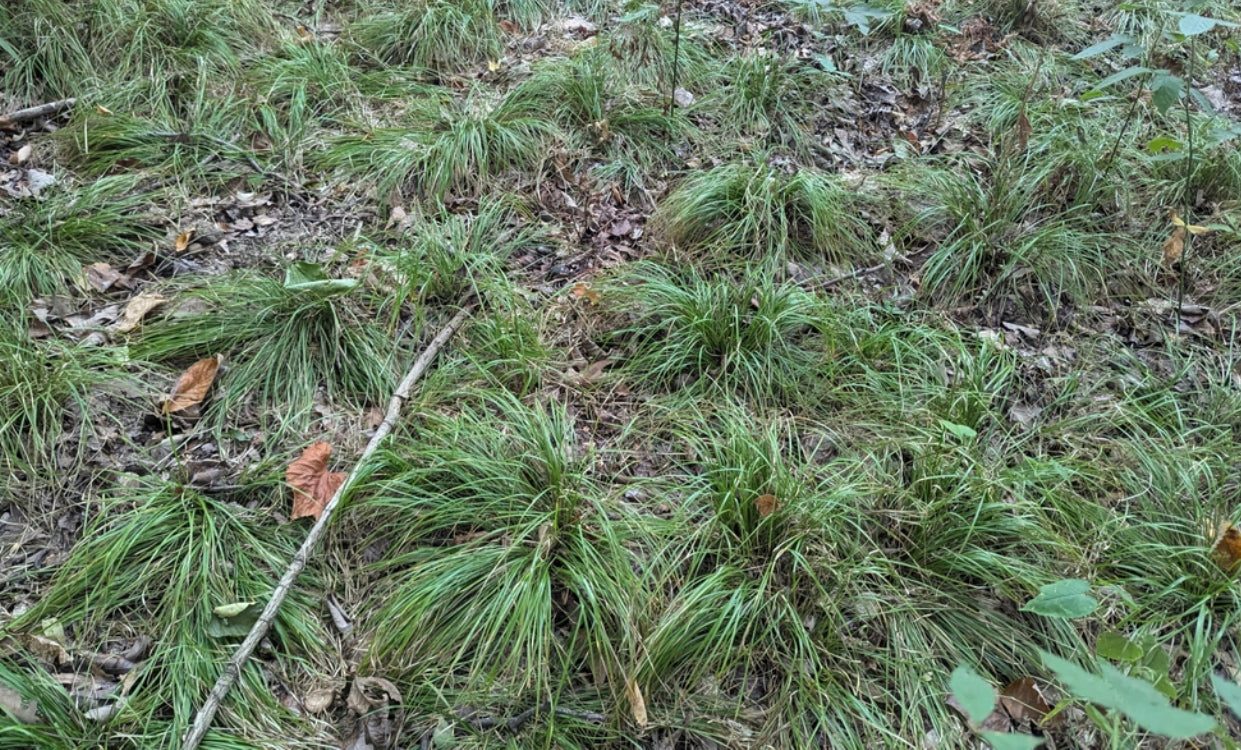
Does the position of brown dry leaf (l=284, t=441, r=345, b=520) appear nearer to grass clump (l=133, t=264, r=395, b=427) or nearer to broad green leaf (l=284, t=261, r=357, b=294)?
grass clump (l=133, t=264, r=395, b=427)

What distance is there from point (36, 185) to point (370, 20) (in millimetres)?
2071

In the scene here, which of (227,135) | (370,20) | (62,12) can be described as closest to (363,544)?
(227,135)

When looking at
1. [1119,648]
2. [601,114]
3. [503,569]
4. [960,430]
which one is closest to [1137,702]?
[1119,648]

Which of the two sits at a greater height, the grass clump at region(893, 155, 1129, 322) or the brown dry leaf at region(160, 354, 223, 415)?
the brown dry leaf at region(160, 354, 223, 415)

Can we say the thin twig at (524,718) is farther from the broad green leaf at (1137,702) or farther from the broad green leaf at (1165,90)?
the broad green leaf at (1165,90)

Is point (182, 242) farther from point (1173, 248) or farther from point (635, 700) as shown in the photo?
point (1173, 248)

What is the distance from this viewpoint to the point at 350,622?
2.22m

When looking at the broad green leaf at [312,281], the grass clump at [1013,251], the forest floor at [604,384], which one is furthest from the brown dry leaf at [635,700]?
the grass clump at [1013,251]

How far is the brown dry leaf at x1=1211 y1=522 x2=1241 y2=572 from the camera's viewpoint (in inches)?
84.4

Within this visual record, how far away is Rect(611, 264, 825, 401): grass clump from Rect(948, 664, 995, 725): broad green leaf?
1.66 meters

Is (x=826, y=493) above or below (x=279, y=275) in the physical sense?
below

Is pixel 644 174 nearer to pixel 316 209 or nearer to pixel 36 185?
pixel 316 209

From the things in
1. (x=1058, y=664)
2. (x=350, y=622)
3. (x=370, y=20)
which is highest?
(x=370, y=20)

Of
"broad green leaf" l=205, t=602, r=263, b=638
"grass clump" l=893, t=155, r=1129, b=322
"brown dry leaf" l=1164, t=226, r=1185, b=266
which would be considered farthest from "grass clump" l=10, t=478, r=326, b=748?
"brown dry leaf" l=1164, t=226, r=1185, b=266
